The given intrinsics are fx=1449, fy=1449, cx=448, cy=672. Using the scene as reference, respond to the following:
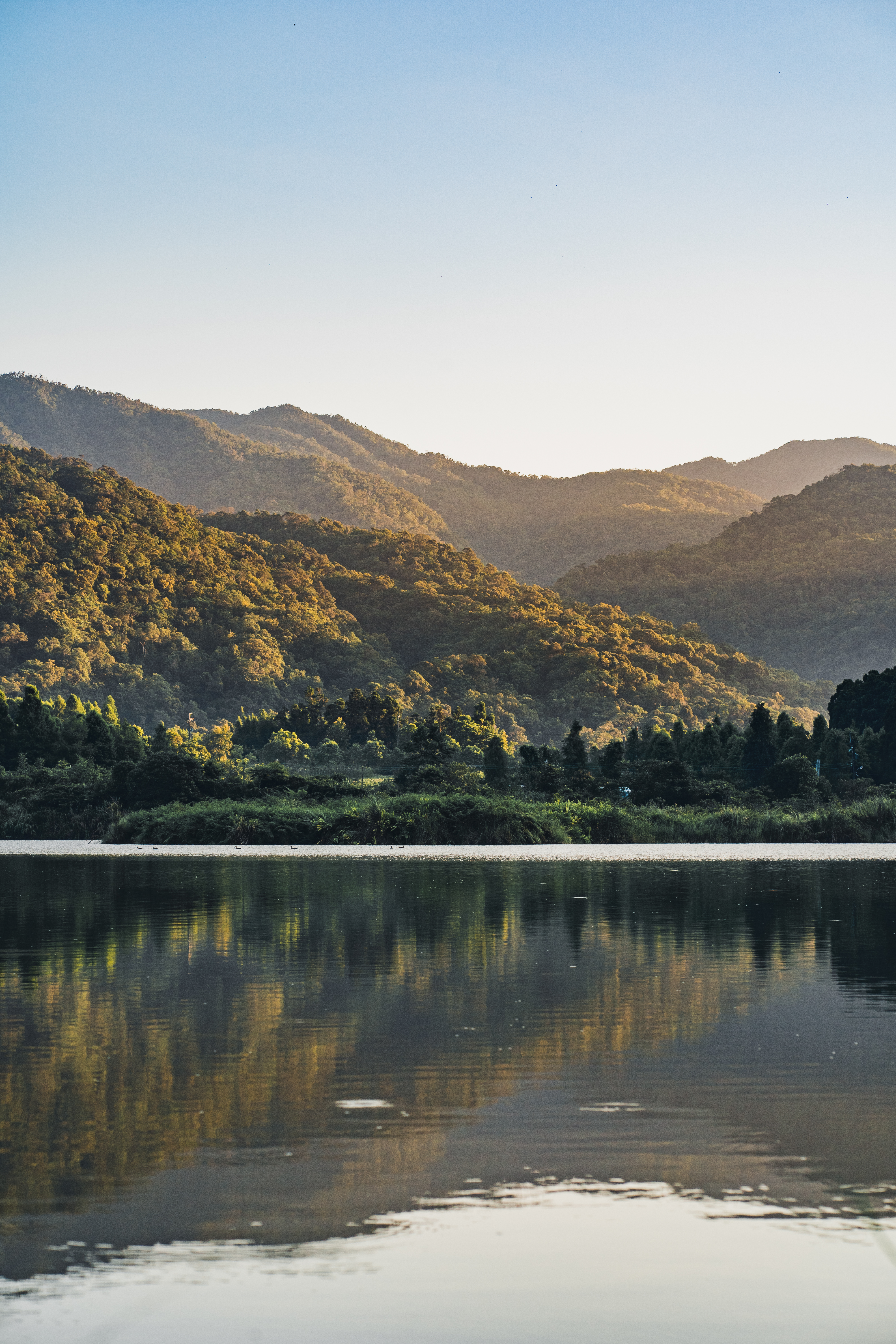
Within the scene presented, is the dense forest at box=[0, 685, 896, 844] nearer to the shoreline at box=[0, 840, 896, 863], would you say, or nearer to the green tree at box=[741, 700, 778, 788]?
the green tree at box=[741, 700, 778, 788]

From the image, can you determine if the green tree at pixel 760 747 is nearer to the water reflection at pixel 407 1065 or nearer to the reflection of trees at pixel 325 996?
the reflection of trees at pixel 325 996

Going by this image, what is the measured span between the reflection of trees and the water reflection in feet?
0.17

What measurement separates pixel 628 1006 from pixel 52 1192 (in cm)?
916

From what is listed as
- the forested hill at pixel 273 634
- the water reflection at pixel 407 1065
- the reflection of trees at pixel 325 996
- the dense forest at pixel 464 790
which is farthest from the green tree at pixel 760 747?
the forested hill at pixel 273 634

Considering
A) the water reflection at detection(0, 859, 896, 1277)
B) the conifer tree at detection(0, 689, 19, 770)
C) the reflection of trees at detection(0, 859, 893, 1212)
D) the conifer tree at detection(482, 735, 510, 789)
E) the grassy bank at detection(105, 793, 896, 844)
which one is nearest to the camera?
the water reflection at detection(0, 859, 896, 1277)

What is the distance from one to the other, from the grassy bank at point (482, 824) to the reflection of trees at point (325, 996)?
94.8ft

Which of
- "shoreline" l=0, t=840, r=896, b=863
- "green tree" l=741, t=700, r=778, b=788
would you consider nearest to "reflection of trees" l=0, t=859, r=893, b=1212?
"shoreline" l=0, t=840, r=896, b=863

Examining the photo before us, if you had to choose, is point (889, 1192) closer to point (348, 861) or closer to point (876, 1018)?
point (876, 1018)

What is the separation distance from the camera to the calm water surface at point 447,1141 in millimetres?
7891

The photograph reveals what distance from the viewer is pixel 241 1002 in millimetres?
17891

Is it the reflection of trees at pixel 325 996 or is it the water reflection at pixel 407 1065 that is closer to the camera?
the water reflection at pixel 407 1065

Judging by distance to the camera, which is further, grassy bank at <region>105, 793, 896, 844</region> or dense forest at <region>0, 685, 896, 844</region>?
dense forest at <region>0, 685, 896, 844</region>

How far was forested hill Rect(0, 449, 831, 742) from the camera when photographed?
15188cm

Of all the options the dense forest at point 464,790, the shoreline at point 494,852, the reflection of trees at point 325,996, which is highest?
the dense forest at point 464,790
